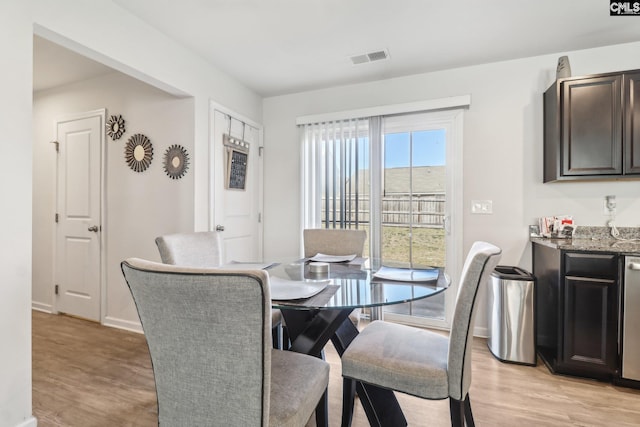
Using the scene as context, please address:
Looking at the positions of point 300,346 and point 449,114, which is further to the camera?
point 449,114

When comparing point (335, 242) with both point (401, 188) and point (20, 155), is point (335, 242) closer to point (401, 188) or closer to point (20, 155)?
point (401, 188)

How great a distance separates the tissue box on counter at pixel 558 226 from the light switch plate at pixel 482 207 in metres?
0.41

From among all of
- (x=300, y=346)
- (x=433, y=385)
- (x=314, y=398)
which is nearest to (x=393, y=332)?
(x=433, y=385)

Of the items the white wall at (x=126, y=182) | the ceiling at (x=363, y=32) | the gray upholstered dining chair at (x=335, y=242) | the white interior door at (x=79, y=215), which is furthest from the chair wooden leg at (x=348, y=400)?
the white interior door at (x=79, y=215)

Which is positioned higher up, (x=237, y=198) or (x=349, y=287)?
Answer: (x=237, y=198)

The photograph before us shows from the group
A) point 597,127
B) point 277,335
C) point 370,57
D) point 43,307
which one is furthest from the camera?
point 43,307

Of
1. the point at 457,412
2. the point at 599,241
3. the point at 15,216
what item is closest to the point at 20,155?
the point at 15,216

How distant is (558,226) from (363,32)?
88.0 inches

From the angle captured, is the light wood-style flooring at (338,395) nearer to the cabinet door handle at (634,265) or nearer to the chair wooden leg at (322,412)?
the chair wooden leg at (322,412)

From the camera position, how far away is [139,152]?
9.76 feet

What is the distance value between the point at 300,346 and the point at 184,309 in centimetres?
79

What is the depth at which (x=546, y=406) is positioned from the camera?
1.86 m

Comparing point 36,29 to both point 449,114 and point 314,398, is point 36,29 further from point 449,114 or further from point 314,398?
point 449,114

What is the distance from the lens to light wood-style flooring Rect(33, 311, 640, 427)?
174cm
